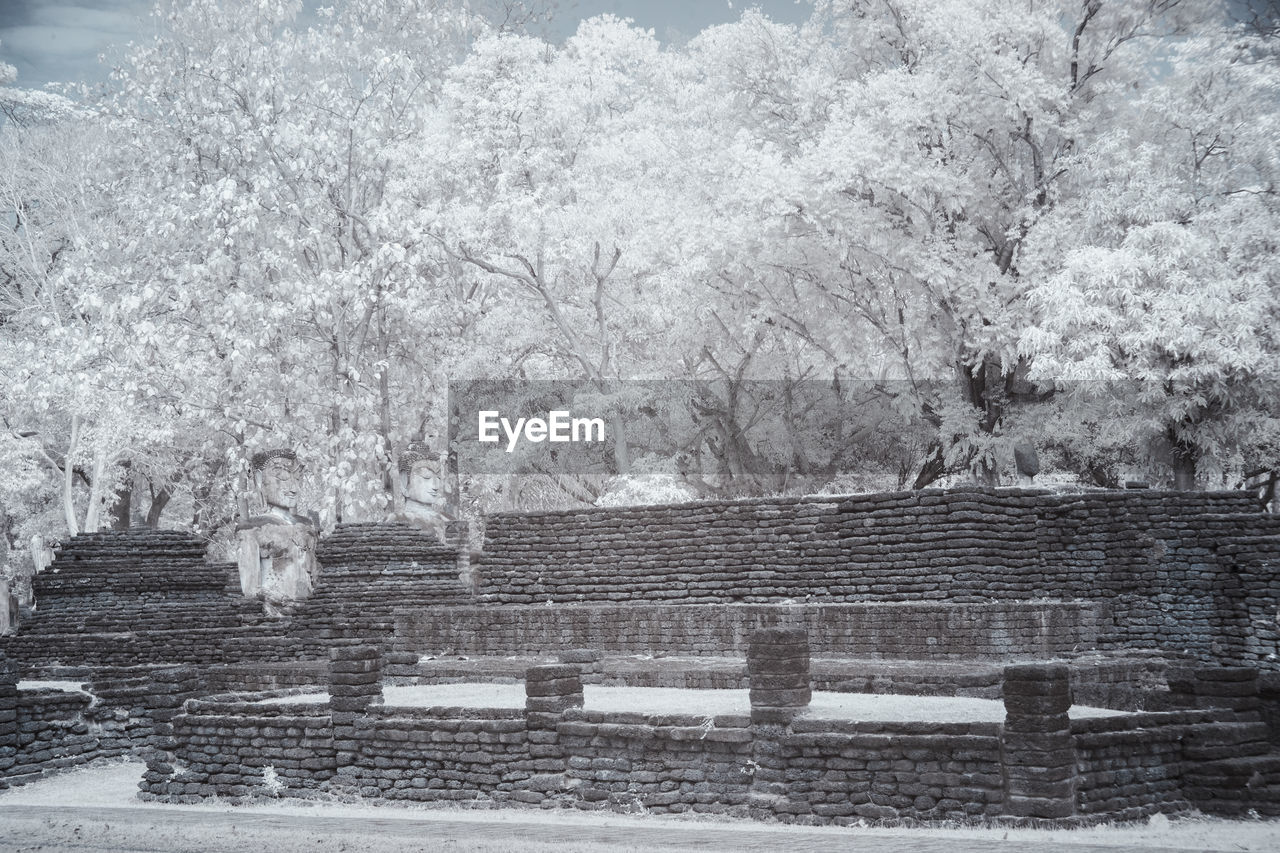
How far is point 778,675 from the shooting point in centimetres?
859

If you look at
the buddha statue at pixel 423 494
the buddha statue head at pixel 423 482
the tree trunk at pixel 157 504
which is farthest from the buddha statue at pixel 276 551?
the tree trunk at pixel 157 504

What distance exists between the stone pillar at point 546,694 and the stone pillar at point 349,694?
1.54m

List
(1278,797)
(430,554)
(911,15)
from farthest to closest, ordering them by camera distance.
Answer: (911,15), (430,554), (1278,797)

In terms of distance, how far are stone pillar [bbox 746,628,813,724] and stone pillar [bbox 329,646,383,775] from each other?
329cm

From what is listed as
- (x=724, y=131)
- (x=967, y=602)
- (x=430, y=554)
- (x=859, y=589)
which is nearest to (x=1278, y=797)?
(x=967, y=602)

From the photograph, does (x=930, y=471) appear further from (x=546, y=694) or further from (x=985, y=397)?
(x=546, y=694)

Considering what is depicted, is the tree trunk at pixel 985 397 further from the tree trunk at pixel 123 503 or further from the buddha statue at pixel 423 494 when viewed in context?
the tree trunk at pixel 123 503

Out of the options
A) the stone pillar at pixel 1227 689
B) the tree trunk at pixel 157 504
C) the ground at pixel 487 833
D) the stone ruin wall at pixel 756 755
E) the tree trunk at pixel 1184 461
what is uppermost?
the tree trunk at pixel 157 504

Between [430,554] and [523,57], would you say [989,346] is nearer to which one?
[430,554]

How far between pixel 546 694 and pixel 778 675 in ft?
6.02

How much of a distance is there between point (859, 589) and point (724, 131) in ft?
42.9

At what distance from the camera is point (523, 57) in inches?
961

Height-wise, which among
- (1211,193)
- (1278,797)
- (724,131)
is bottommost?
(1278,797)

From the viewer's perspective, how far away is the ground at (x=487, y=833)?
711cm
